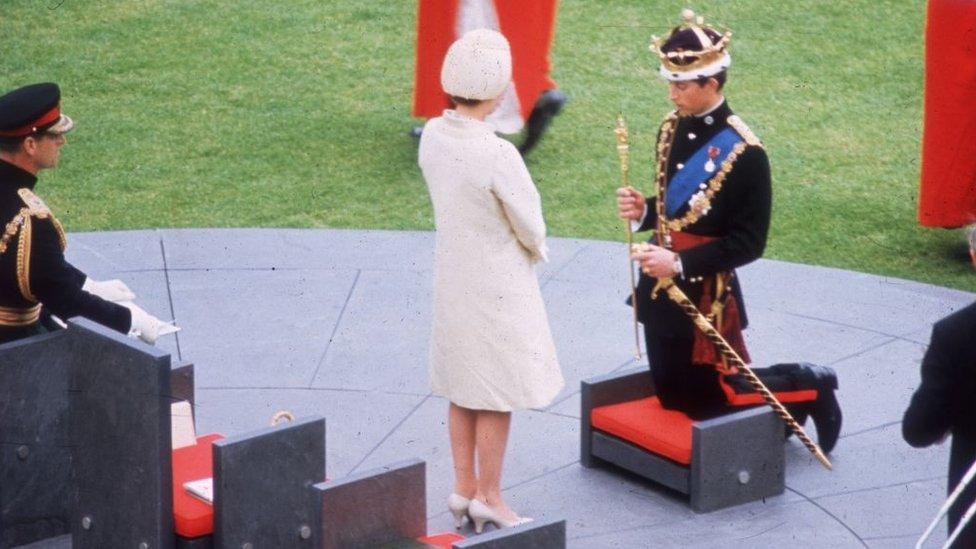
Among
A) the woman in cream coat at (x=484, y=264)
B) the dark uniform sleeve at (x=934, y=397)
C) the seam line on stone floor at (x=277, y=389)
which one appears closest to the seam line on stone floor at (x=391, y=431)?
the seam line on stone floor at (x=277, y=389)

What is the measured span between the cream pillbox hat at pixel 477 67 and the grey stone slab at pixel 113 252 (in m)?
3.74

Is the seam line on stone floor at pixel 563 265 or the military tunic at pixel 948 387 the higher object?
the military tunic at pixel 948 387

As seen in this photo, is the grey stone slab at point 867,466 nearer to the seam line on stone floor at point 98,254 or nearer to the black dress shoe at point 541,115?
the seam line on stone floor at point 98,254

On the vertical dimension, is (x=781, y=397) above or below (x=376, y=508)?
below

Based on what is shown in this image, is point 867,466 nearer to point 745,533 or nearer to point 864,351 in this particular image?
point 745,533

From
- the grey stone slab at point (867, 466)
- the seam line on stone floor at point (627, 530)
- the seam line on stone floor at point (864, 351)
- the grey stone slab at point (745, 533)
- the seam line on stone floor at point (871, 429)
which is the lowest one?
the seam line on stone floor at point (864, 351)

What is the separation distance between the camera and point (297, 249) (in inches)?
374

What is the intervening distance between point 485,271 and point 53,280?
5.07 feet

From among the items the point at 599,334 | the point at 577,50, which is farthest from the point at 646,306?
the point at 577,50

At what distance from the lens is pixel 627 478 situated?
6.77 m

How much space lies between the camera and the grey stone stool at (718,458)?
250 inches

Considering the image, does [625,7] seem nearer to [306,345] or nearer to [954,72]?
[954,72]

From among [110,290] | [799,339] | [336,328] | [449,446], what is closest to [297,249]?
[336,328]

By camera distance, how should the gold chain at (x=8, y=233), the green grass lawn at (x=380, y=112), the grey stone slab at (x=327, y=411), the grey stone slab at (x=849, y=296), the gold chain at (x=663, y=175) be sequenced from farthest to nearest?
the green grass lawn at (x=380, y=112) → the grey stone slab at (x=849, y=296) → the grey stone slab at (x=327, y=411) → the gold chain at (x=663, y=175) → the gold chain at (x=8, y=233)
